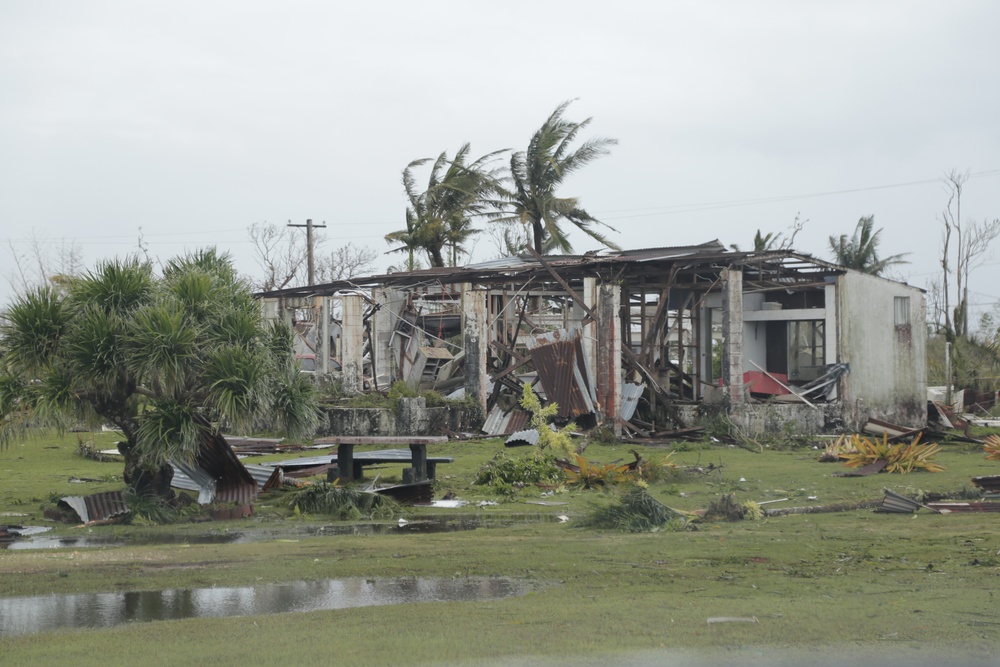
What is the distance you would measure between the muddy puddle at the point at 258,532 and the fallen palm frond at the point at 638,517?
1140 millimetres

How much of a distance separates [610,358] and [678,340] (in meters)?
3.56

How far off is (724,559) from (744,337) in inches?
697

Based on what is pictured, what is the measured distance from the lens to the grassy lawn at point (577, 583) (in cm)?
601

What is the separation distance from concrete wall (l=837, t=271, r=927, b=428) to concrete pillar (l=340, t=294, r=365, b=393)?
11800 millimetres

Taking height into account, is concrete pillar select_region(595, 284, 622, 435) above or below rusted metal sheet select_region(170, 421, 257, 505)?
above

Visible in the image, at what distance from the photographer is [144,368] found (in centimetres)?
1205

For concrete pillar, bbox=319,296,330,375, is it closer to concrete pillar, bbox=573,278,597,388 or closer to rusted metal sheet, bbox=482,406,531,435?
rusted metal sheet, bbox=482,406,531,435

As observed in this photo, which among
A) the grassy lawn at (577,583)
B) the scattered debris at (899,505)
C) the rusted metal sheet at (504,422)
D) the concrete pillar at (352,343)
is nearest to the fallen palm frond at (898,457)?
the grassy lawn at (577,583)

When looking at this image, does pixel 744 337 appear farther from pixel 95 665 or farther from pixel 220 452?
pixel 95 665

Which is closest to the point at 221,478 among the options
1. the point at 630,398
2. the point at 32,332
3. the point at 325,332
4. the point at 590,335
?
the point at 32,332

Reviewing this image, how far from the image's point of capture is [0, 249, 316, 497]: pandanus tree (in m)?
12.1

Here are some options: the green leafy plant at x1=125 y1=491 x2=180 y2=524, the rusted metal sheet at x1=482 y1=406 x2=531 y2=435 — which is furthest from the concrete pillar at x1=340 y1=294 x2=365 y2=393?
the green leafy plant at x1=125 y1=491 x2=180 y2=524

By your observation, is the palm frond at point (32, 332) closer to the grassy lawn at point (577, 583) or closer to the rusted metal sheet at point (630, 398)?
the grassy lawn at point (577, 583)

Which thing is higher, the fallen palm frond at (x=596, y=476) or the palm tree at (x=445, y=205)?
the palm tree at (x=445, y=205)
